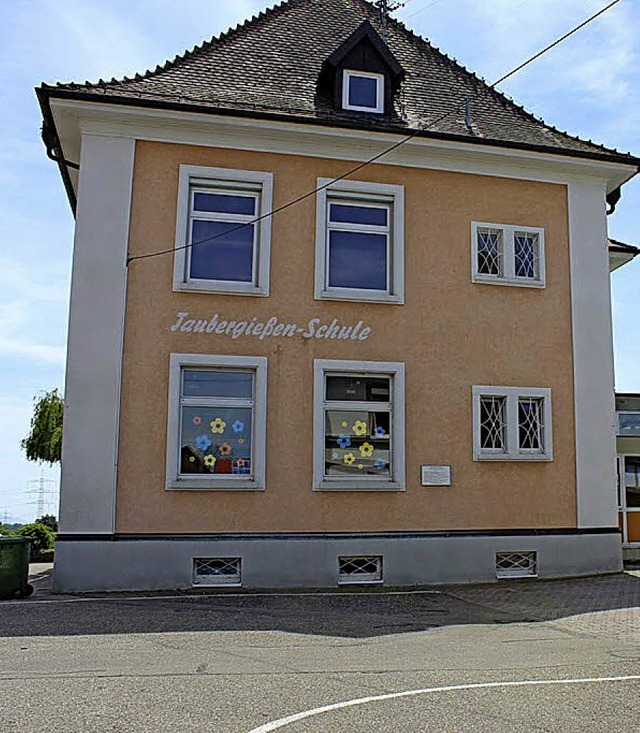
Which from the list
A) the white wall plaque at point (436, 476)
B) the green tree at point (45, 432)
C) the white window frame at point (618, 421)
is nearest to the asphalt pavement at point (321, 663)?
the white wall plaque at point (436, 476)

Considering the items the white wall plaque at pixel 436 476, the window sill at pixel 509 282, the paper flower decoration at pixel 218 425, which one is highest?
the window sill at pixel 509 282

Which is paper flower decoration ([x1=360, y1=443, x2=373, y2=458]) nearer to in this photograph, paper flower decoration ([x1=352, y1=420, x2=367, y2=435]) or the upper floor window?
paper flower decoration ([x1=352, y1=420, x2=367, y2=435])

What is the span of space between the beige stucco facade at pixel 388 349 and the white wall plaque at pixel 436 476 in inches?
5.1

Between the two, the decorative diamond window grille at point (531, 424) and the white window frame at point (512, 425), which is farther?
the decorative diamond window grille at point (531, 424)

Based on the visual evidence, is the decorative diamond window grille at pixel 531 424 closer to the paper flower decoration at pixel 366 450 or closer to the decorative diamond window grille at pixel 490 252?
the decorative diamond window grille at pixel 490 252

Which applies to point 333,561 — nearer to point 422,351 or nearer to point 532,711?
point 422,351

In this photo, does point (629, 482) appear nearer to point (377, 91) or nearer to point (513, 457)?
point (513, 457)

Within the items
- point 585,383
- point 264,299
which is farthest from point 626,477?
point 264,299

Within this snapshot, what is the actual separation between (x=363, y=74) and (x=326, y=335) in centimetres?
492

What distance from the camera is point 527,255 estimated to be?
15.8 m

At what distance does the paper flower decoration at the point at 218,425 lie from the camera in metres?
13.9

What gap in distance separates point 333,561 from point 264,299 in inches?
167

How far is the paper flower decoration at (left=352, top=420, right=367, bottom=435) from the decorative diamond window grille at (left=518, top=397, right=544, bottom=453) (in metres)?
2.69

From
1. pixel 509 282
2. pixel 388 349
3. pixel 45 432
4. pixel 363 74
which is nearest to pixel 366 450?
pixel 388 349
